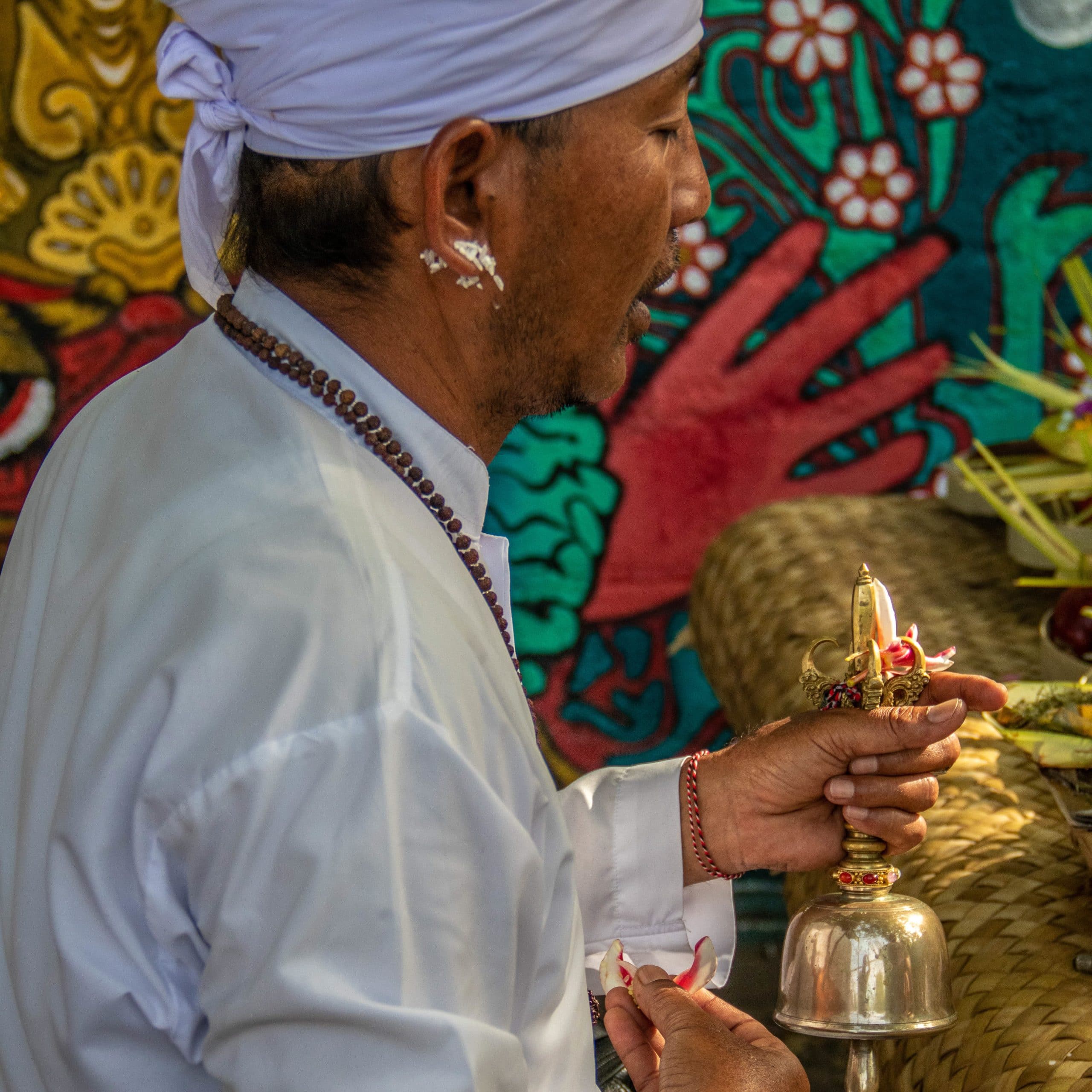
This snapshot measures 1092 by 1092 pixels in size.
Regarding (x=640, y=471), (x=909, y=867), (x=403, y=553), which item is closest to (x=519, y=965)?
(x=403, y=553)

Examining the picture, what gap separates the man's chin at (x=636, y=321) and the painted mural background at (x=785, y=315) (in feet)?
6.14

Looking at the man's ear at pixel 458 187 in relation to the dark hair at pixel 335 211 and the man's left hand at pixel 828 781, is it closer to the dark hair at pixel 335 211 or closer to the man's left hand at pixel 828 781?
the dark hair at pixel 335 211

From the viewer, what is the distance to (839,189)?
Result: 3.27m

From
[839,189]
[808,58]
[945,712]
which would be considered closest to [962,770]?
[945,712]

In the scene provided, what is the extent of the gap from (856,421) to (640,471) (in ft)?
1.78

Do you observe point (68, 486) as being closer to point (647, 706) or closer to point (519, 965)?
point (519, 965)

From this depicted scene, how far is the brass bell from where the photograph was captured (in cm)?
121

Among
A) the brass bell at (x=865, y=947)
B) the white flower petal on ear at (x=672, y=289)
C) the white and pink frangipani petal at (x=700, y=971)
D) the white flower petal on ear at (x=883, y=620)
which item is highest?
the white flower petal on ear at (x=883, y=620)

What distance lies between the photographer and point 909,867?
1.66 metres

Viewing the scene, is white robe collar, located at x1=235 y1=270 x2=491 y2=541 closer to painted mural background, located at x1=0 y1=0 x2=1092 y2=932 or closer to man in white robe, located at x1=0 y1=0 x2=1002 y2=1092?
man in white robe, located at x1=0 y1=0 x2=1002 y2=1092

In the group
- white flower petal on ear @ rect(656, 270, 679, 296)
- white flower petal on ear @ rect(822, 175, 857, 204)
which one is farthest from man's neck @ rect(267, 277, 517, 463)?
white flower petal on ear @ rect(822, 175, 857, 204)

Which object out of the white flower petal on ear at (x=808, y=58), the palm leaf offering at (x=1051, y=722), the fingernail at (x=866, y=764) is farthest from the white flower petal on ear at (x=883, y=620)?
the white flower petal on ear at (x=808, y=58)

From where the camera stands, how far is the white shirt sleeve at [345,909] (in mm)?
839

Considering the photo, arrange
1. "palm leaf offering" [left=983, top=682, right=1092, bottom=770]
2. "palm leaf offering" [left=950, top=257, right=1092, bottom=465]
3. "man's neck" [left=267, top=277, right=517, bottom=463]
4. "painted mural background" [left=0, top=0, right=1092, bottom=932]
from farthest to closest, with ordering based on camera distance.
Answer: "painted mural background" [left=0, top=0, right=1092, bottom=932] < "palm leaf offering" [left=950, top=257, right=1092, bottom=465] < "palm leaf offering" [left=983, top=682, right=1092, bottom=770] < "man's neck" [left=267, top=277, right=517, bottom=463]
